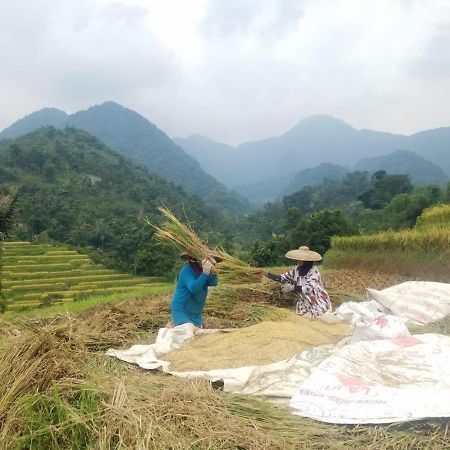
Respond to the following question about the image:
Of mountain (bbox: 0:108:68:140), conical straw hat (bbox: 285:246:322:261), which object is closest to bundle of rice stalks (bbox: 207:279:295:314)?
conical straw hat (bbox: 285:246:322:261)

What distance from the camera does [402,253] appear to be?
9.21m

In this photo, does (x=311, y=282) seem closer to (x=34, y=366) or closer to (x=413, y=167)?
(x=34, y=366)

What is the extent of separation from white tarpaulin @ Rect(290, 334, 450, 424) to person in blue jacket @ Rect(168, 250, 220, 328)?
59.0 inches

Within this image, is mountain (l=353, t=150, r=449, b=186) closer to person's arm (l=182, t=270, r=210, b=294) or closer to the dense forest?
the dense forest

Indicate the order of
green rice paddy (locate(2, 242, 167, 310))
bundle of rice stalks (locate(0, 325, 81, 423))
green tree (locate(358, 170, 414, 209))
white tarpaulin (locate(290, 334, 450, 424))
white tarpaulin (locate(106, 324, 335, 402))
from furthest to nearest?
green tree (locate(358, 170, 414, 209))
green rice paddy (locate(2, 242, 167, 310))
white tarpaulin (locate(106, 324, 335, 402))
bundle of rice stalks (locate(0, 325, 81, 423))
white tarpaulin (locate(290, 334, 450, 424))

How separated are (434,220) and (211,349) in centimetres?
1032

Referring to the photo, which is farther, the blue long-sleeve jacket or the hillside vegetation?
the hillside vegetation

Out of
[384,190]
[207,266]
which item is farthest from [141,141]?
[207,266]

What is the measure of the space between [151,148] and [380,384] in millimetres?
136170

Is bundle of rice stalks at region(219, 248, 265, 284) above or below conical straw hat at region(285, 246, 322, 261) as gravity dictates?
below

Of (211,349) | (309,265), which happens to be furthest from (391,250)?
(211,349)

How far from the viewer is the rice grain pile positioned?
3014mm

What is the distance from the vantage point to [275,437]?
2.07 m

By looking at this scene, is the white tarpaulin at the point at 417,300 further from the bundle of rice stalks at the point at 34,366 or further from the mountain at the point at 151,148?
the mountain at the point at 151,148
